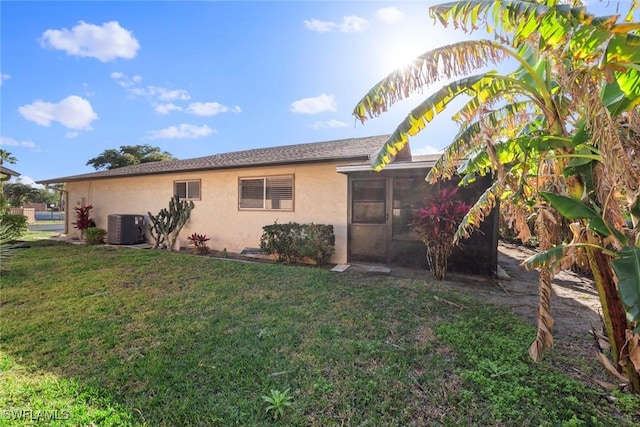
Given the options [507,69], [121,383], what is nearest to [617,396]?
[507,69]

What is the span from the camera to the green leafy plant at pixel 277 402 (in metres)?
2.23

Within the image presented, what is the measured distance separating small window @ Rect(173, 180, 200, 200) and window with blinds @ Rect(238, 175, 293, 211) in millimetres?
2455

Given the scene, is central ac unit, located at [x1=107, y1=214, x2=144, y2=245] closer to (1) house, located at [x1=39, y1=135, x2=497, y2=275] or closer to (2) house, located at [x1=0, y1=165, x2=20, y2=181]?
(1) house, located at [x1=39, y1=135, x2=497, y2=275]

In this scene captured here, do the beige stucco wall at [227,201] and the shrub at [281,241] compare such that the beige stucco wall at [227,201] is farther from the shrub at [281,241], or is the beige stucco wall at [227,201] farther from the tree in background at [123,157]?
the tree in background at [123,157]

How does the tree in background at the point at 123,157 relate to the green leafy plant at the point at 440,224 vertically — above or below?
above

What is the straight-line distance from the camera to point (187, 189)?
11.3m

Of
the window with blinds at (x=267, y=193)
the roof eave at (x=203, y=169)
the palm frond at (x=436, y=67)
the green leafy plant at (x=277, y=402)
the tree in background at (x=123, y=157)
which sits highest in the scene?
the tree in background at (x=123, y=157)

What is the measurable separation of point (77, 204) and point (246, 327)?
17023 mm

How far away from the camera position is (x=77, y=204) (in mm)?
14852

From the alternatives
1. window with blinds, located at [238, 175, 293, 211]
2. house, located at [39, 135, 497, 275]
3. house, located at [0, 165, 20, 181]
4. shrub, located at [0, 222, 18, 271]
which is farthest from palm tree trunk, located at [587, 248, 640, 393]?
house, located at [0, 165, 20, 181]

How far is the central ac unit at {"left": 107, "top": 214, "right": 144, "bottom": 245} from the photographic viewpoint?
11344mm

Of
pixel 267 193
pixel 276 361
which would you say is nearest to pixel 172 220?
pixel 267 193

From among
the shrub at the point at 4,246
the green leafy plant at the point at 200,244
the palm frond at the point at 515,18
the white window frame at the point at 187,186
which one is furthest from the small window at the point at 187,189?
the palm frond at the point at 515,18

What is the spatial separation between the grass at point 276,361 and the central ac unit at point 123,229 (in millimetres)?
6417
